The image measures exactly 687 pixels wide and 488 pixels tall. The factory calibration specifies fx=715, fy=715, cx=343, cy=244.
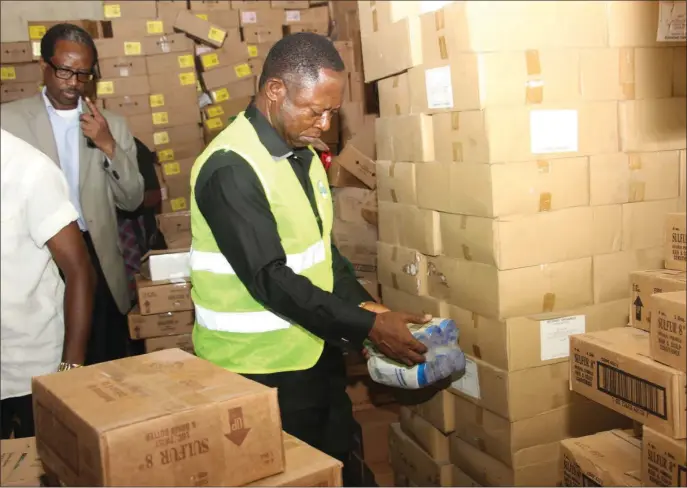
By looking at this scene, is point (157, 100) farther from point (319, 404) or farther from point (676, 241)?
point (676, 241)

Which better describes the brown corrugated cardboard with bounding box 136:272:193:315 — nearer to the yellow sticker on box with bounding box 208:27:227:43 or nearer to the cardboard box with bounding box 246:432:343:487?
the cardboard box with bounding box 246:432:343:487

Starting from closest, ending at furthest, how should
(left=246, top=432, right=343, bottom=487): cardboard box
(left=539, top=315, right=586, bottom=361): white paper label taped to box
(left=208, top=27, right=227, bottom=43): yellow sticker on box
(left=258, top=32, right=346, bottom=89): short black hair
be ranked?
(left=246, top=432, right=343, bottom=487): cardboard box
(left=258, top=32, right=346, bottom=89): short black hair
(left=539, top=315, right=586, bottom=361): white paper label taped to box
(left=208, top=27, right=227, bottom=43): yellow sticker on box

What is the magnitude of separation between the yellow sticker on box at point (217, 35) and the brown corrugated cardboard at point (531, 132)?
9.58 feet

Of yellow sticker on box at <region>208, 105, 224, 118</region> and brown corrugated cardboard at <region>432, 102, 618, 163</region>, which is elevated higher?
yellow sticker on box at <region>208, 105, 224, 118</region>

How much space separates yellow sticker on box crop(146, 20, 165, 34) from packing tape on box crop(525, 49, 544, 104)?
10.7ft

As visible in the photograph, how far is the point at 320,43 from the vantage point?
77.4 inches

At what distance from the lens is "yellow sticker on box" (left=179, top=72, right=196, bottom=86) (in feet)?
15.7

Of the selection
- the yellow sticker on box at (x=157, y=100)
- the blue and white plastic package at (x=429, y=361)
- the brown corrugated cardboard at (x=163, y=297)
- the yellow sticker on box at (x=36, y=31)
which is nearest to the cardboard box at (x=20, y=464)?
the blue and white plastic package at (x=429, y=361)

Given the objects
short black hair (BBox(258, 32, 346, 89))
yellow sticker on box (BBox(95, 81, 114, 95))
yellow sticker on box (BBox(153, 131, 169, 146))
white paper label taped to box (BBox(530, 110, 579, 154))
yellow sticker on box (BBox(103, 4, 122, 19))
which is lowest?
white paper label taped to box (BBox(530, 110, 579, 154))

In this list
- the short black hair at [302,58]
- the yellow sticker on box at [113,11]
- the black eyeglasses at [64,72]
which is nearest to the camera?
the short black hair at [302,58]

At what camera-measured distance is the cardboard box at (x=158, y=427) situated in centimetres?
114

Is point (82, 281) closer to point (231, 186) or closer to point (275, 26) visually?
point (231, 186)

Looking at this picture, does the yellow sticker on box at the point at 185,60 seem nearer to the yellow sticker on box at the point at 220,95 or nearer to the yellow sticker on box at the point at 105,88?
the yellow sticker on box at the point at 220,95

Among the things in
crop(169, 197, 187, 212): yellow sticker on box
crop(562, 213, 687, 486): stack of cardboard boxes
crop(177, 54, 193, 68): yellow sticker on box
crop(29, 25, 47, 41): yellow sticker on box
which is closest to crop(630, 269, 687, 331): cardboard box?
crop(562, 213, 687, 486): stack of cardboard boxes
